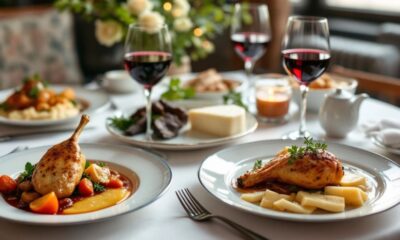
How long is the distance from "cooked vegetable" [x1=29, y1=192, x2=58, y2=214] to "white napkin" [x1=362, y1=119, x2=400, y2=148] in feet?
3.14

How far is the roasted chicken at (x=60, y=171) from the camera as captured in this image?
1.13 m

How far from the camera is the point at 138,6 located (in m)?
2.07

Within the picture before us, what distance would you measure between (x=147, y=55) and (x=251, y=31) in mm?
682

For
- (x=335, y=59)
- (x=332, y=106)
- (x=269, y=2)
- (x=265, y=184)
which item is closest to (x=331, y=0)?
(x=335, y=59)

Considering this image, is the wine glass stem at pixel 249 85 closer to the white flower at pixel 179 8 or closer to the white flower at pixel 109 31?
the white flower at pixel 179 8

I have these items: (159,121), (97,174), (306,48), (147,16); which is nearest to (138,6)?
(147,16)

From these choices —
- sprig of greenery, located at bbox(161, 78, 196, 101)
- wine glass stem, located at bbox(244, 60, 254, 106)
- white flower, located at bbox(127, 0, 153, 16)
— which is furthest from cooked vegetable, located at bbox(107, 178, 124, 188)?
white flower, located at bbox(127, 0, 153, 16)

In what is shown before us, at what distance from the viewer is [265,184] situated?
122 cm

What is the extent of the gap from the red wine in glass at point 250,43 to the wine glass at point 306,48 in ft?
1.64

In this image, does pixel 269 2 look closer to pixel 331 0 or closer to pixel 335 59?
pixel 335 59

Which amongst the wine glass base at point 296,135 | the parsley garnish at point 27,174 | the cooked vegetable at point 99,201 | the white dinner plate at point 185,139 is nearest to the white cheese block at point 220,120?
the white dinner plate at point 185,139

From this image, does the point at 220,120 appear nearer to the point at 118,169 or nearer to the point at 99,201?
the point at 118,169

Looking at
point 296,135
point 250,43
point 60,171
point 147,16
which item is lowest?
point 296,135

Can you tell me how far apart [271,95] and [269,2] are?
2.60m
